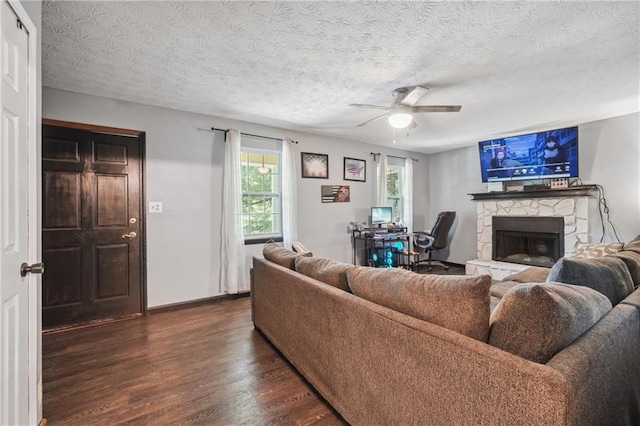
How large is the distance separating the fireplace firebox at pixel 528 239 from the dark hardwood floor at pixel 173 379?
14.1 feet

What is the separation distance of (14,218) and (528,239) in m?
5.84

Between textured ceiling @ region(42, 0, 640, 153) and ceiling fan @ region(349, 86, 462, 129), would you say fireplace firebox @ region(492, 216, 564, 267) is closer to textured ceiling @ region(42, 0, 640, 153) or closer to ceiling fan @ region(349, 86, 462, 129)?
textured ceiling @ region(42, 0, 640, 153)

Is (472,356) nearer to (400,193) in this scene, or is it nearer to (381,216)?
(381,216)

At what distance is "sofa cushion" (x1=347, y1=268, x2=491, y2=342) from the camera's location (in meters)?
1.03

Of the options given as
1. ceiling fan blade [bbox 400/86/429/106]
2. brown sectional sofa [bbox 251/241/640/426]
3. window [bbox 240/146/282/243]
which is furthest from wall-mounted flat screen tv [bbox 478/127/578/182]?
window [bbox 240/146/282/243]

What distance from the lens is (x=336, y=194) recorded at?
4781mm

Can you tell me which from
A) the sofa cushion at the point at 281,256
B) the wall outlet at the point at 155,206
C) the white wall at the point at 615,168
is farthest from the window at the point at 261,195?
the white wall at the point at 615,168

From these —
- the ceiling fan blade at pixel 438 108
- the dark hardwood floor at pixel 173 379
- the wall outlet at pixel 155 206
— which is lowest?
the dark hardwood floor at pixel 173 379

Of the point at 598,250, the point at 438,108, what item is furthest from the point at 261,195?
the point at 598,250

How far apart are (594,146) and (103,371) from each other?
6.03 metres

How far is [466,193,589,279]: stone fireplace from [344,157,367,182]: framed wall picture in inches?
84.3

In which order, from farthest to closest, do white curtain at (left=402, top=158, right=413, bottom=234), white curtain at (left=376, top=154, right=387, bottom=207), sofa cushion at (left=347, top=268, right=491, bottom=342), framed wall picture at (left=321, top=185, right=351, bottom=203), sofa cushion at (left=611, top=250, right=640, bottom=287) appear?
white curtain at (left=402, top=158, right=413, bottom=234) → white curtain at (left=376, top=154, right=387, bottom=207) → framed wall picture at (left=321, top=185, right=351, bottom=203) → sofa cushion at (left=611, top=250, right=640, bottom=287) → sofa cushion at (left=347, top=268, right=491, bottom=342)

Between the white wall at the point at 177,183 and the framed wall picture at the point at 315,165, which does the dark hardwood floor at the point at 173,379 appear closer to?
the white wall at the point at 177,183

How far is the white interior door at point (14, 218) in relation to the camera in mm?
1105
